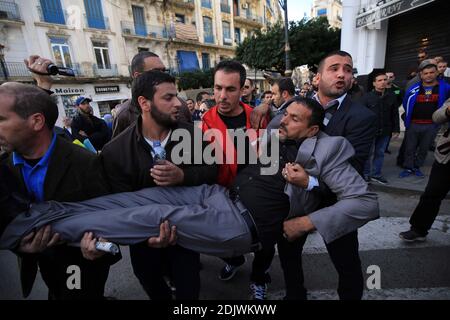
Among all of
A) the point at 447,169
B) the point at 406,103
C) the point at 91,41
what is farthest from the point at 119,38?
the point at 447,169

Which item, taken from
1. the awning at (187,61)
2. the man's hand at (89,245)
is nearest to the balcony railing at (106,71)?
the awning at (187,61)

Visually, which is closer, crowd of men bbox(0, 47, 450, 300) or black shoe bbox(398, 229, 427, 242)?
crowd of men bbox(0, 47, 450, 300)

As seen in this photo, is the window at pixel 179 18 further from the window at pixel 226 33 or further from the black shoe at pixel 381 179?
the black shoe at pixel 381 179

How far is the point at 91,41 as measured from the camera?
1855cm

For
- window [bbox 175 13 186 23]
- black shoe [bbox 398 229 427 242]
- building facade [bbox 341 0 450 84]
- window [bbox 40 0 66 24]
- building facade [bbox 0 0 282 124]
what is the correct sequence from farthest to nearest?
window [bbox 175 13 186 23]
window [bbox 40 0 66 24]
building facade [bbox 0 0 282 124]
building facade [bbox 341 0 450 84]
black shoe [bbox 398 229 427 242]

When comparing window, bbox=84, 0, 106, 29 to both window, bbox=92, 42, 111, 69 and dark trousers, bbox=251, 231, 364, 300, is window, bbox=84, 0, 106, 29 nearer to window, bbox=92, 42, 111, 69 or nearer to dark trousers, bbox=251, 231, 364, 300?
window, bbox=92, 42, 111, 69

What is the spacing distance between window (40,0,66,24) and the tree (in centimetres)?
1389

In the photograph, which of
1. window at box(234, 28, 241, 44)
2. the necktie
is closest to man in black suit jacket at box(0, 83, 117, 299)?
the necktie

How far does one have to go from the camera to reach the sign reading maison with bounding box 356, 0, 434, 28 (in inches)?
239

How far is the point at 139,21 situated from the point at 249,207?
24.7m

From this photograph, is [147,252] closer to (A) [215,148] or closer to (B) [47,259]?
(B) [47,259]

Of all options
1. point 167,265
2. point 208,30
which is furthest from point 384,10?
point 208,30

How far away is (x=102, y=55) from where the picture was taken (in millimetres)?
19594

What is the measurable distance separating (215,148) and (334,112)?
0.94 meters
